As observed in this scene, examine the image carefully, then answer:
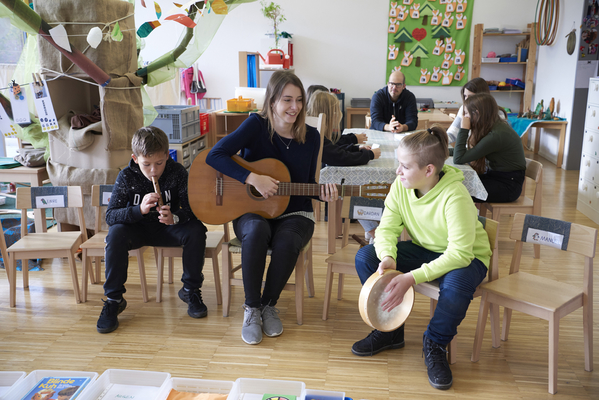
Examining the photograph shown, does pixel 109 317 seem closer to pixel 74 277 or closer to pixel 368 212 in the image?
pixel 74 277

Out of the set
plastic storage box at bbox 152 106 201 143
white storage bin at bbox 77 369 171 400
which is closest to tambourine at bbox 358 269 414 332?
white storage bin at bbox 77 369 171 400

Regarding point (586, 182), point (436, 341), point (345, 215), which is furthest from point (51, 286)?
point (586, 182)

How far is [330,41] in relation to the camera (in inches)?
276

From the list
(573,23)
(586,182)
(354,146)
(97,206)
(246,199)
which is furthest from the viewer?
(573,23)

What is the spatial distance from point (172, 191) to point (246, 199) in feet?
1.25

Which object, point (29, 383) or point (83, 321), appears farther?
point (83, 321)

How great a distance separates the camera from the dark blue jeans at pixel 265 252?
2.15 metres

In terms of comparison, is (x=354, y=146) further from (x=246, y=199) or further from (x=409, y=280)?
(x=409, y=280)

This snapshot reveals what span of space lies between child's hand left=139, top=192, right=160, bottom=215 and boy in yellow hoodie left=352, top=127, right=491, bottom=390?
0.95m

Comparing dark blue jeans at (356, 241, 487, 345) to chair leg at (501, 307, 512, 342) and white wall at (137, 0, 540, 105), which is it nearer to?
chair leg at (501, 307, 512, 342)

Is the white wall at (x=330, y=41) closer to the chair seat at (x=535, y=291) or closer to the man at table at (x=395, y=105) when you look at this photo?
the man at table at (x=395, y=105)

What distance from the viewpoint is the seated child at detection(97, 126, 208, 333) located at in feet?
7.42

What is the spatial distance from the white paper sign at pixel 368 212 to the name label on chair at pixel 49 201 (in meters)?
1.55

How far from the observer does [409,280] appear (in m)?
1.78
